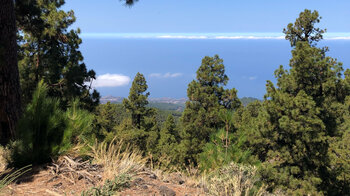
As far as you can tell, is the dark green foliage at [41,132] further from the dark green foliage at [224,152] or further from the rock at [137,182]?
the dark green foliage at [224,152]

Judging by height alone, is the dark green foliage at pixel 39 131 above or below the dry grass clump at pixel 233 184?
above

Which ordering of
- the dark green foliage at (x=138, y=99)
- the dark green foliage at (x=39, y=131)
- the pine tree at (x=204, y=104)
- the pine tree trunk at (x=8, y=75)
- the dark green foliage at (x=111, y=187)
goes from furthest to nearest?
the dark green foliage at (x=138, y=99), the pine tree at (x=204, y=104), the pine tree trunk at (x=8, y=75), the dark green foliage at (x=39, y=131), the dark green foliage at (x=111, y=187)

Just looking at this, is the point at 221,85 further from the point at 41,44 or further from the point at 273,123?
the point at 41,44

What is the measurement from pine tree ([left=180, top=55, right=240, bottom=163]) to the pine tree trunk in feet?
41.8

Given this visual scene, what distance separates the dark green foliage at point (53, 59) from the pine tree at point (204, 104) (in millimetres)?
7031

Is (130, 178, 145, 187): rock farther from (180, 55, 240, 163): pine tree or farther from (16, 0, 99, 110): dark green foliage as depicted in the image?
(180, 55, 240, 163): pine tree

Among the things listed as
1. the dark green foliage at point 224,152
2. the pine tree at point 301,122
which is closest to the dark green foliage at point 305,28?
the pine tree at point 301,122

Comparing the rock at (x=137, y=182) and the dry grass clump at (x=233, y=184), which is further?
the rock at (x=137, y=182)

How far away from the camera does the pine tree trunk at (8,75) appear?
15.8 ft

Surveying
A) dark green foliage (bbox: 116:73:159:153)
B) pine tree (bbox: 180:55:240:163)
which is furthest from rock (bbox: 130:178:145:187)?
dark green foliage (bbox: 116:73:159:153)

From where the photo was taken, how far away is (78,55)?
13.1 metres

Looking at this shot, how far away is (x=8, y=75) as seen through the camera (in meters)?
4.85

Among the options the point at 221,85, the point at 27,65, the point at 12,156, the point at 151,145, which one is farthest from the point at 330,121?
the point at 151,145

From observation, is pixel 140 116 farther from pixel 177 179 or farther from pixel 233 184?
pixel 233 184
